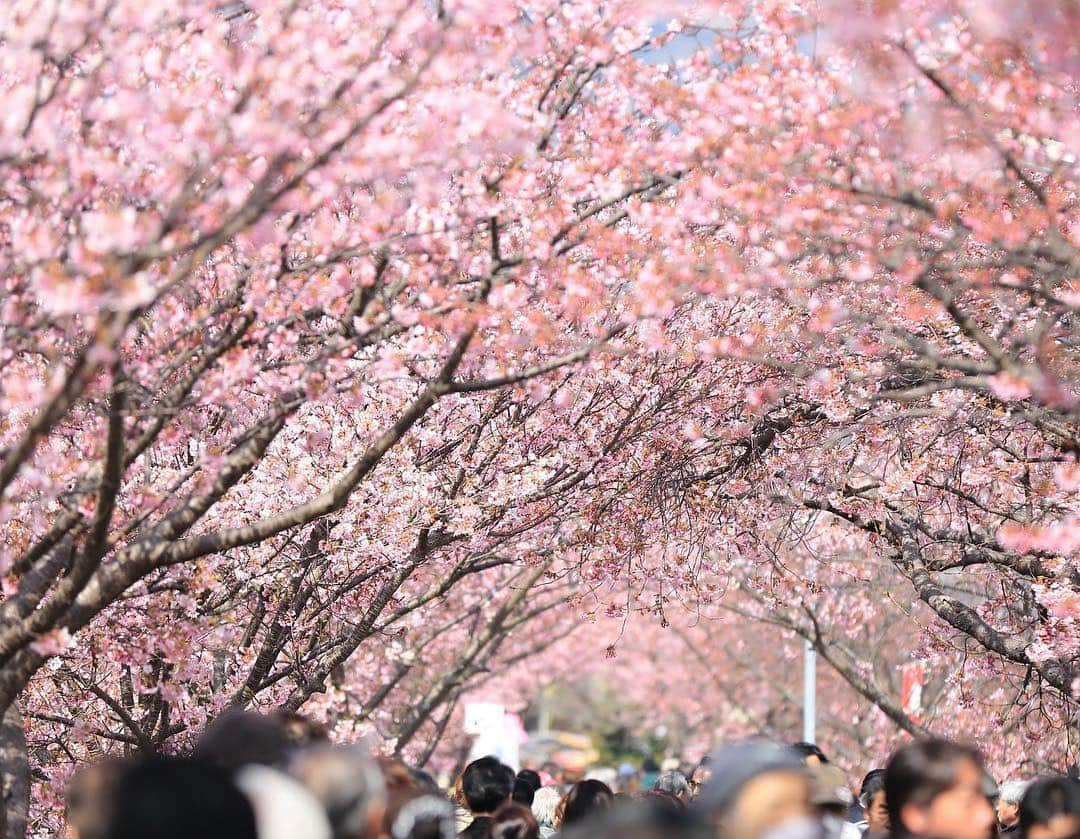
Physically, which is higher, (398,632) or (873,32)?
(873,32)

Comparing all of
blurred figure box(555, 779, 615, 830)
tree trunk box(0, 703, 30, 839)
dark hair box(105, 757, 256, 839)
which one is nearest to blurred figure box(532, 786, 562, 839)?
blurred figure box(555, 779, 615, 830)

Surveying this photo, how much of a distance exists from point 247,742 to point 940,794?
224 cm

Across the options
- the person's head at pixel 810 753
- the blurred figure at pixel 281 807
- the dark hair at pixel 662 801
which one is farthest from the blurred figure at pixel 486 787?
the blurred figure at pixel 281 807

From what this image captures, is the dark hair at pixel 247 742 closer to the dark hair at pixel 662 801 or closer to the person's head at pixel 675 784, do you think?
the dark hair at pixel 662 801

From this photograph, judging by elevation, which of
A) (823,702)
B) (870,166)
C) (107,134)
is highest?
(823,702)

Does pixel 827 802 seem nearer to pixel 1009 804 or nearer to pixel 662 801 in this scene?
pixel 662 801

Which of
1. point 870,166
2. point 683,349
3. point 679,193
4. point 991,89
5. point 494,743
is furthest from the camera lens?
point 494,743

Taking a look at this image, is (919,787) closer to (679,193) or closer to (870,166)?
(870,166)

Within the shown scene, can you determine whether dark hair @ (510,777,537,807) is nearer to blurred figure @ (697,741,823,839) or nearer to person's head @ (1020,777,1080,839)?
person's head @ (1020,777,1080,839)

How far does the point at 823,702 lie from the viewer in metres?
31.1

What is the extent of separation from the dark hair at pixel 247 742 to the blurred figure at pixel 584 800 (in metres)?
2.02

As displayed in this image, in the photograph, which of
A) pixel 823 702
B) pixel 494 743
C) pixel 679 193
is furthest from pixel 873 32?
pixel 823 702

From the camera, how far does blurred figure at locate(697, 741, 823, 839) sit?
4316mm

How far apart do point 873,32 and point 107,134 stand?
11.0 ft
